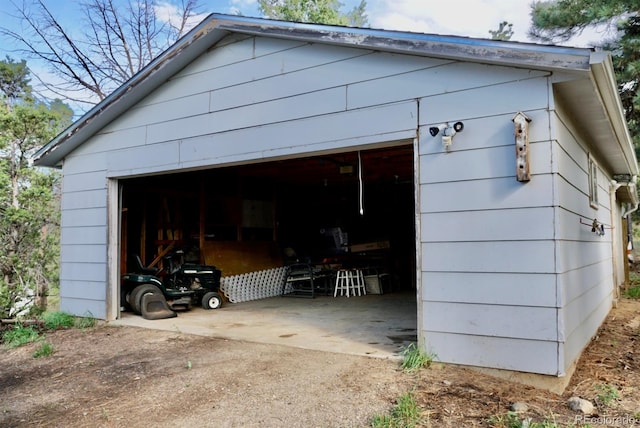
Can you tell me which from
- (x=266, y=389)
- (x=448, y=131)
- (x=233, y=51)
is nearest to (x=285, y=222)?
(x=233, y=51)

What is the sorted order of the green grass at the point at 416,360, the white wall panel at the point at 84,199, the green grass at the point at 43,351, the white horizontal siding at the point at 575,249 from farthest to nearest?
the white wall panel at the point at 84,199 → the green grass at the point at 43,351 → the green grass at the point at 416,360 → the white horizontal siding at the point at 575,249

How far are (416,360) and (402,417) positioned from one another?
91 centimetres

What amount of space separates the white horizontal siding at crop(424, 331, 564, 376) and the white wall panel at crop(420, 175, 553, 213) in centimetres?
102

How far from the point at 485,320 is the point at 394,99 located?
204 centimetres

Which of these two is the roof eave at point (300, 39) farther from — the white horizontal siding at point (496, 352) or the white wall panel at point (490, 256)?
the white horizontal siding at point (496, 352)

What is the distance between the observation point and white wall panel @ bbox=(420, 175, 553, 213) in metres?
3.24

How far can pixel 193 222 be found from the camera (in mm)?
8523

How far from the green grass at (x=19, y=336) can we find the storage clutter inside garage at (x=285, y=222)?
192 cm

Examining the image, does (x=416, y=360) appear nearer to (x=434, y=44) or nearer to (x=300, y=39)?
(x=434, y=44)

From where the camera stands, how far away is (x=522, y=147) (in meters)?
3.25

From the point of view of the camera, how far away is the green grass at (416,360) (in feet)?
11.6

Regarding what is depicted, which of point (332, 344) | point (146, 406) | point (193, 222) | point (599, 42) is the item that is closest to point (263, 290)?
point (193, 222)

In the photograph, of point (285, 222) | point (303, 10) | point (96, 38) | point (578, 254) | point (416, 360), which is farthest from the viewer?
point (303, 10)
